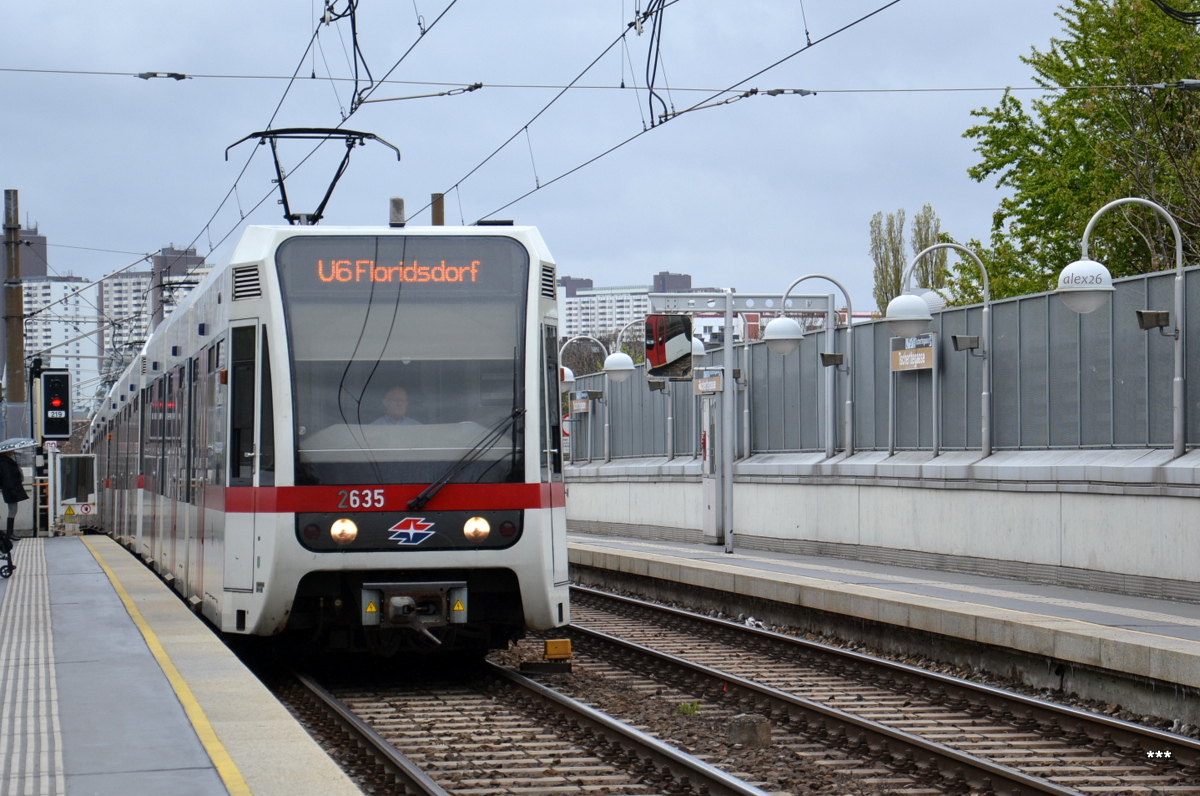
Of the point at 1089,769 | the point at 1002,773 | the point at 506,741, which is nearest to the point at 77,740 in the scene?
the point at 506,741

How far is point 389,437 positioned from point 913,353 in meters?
11.3

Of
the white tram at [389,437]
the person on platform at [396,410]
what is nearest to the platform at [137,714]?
the white tram at [389,437]

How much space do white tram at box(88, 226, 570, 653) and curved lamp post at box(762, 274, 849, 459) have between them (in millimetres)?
10092

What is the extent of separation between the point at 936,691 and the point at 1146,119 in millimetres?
21493

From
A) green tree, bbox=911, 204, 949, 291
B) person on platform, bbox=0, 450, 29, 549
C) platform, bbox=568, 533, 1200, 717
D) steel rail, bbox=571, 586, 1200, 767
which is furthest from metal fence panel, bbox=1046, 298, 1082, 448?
green tree, bbox=911, 204, 949, 291

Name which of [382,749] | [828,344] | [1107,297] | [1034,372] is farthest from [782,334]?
[382,749]

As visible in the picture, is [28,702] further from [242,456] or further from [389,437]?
[389,437]

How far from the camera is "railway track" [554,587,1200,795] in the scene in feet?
26.3

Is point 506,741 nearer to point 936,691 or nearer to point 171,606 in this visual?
point 936,691

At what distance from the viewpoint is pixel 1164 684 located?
9820 mm

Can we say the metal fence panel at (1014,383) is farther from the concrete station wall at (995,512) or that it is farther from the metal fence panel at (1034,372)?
the concrete station wall at (995,512)

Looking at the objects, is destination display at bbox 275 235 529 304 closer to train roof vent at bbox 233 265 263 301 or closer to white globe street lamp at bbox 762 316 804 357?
train roof vent at bbox 233 265 263 301

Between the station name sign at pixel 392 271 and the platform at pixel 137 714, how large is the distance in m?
2.64

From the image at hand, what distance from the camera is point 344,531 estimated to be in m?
10.1
